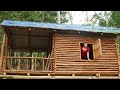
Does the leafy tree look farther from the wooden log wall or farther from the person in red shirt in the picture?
the person in red shirt

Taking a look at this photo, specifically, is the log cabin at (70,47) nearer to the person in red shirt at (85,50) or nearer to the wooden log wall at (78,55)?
the wooden log wall at (78,55)

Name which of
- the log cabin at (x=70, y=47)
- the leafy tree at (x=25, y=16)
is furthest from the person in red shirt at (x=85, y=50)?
the leafy tree at (x=25, y=16)

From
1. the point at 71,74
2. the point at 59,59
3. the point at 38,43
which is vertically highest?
the point at 38,43

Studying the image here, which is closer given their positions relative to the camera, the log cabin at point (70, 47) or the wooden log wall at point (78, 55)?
the log cabin at point (70, 47)

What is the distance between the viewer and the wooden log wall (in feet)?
44.6

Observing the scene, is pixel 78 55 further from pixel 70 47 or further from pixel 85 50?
pixel 70 47

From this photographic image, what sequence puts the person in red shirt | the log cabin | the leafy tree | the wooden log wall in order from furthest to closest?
the leafy tree, the person in red shirt, the wooden log wall, the log cabin

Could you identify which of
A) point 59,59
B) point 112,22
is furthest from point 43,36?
point 112,22

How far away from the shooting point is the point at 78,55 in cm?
1384

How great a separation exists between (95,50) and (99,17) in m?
27.4

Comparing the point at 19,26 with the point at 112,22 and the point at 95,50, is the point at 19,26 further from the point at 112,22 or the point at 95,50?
the point at 112,22

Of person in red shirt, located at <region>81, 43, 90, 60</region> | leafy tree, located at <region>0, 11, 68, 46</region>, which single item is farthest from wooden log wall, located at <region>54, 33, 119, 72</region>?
leafy tree, located at <region>0, 11, 68, 46</region>

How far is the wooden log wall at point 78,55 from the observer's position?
1359 cm
